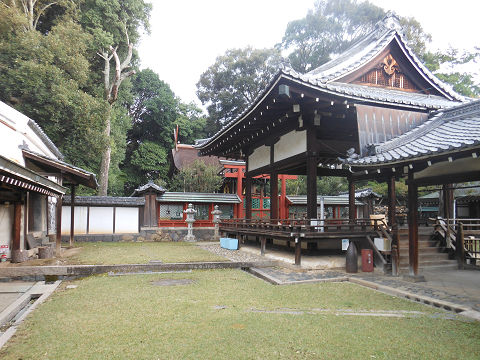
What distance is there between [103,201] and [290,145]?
38.8ft

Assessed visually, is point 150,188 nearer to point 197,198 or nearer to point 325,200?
point 197,198

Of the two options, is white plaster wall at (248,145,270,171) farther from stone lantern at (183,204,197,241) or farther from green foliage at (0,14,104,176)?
green foliage at (0,14,104,176)

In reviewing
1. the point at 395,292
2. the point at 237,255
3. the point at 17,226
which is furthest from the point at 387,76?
the point at 17,226

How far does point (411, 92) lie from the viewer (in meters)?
11.5

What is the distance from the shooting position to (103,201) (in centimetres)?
1836

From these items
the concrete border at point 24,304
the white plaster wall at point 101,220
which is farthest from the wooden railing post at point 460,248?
the white plaster wall at point 101,220

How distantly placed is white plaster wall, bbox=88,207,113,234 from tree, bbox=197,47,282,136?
22.4 m

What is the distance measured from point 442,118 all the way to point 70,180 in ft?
44.4

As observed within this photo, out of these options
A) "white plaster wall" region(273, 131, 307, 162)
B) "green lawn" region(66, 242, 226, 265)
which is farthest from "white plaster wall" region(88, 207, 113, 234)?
"white plaster wall" region(273, 131, 307, 162)

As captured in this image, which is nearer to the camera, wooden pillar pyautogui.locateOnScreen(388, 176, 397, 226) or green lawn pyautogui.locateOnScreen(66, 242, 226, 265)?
green lawn pyautogui.locateOnScreen(66, 242, 226, 265)

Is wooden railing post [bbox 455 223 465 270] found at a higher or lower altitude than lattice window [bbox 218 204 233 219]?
lower

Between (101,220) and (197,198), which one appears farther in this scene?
(197,198)

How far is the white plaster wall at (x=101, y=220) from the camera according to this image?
18.3m

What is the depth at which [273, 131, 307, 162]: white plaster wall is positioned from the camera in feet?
34.5
